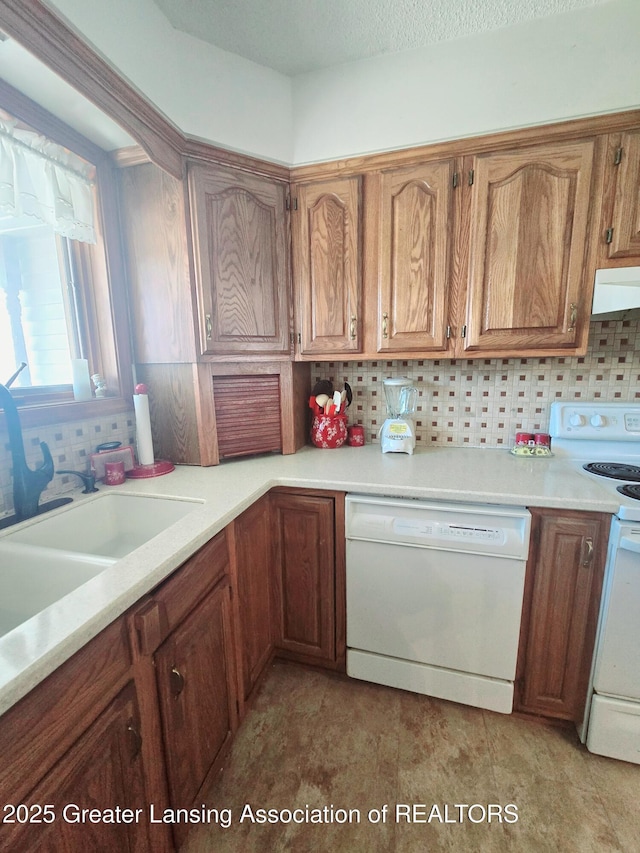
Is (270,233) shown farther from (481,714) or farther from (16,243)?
(481,714)

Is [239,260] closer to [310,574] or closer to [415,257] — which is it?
[415,257]

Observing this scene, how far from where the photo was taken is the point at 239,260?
1527 millimetres

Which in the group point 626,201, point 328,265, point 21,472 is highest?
point 626,201

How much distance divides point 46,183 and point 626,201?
1.99 metres

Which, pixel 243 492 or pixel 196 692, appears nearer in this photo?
pixel 196 692

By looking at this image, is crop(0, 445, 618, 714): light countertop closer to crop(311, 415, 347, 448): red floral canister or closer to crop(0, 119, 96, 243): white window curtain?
crop(311, 415, 347, 448): red floral canister

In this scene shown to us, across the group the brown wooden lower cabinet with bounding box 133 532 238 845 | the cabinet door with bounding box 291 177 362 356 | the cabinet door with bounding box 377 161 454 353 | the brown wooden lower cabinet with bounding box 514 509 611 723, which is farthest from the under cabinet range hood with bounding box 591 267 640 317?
the brown wooden lower cabinet with bounding box 133 532 238 845

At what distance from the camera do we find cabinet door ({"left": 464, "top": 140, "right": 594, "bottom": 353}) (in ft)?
4.43

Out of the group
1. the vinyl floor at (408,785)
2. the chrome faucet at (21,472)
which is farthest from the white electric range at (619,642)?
the chrome faucet at (21,472)

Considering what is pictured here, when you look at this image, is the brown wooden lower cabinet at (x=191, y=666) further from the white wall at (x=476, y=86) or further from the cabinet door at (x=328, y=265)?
the white wall at (x=476, y=86)

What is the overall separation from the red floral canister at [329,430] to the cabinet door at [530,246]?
2.48 feet

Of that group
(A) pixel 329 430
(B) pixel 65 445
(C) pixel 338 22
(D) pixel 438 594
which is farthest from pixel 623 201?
(B) pixel 65 445

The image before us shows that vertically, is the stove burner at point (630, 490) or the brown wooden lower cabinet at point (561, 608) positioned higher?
the stove burner at point (630, 490)

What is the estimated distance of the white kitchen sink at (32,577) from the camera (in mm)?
915
